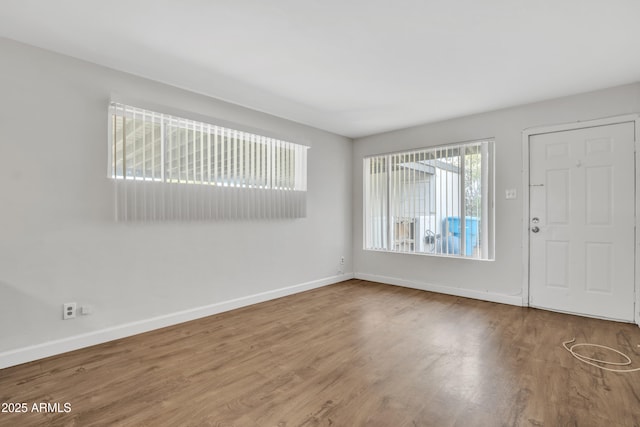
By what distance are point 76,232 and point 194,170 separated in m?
1.22

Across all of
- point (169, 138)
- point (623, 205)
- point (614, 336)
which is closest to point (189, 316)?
point (169, 138)

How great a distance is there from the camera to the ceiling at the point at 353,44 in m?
2.14

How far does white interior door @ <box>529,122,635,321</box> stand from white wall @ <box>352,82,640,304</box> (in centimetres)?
16

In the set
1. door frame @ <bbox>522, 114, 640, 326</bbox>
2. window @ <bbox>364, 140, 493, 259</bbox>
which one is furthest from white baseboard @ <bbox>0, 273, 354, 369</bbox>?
door frame @ <bbox>522, 114, 640, 326</bbox>

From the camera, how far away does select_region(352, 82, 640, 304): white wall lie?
358cm

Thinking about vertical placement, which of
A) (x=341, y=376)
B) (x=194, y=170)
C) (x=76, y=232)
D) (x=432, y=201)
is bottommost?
(x=341, y=376)

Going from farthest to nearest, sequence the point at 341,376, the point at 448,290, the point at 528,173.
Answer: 1. the point at 448,290
2. the point at 528,173
3. the point at 341,376

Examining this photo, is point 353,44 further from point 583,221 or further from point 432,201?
point 583,221

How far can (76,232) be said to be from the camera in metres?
2.79

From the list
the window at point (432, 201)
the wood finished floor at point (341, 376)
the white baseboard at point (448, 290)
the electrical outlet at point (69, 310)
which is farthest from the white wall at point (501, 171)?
the electrical outlet at point (69, 310)

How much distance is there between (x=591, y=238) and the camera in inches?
140

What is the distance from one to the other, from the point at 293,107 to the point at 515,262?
3.47m

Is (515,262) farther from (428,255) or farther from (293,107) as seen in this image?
(293,107)

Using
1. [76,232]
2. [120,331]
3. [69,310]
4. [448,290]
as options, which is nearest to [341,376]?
[120,331]
